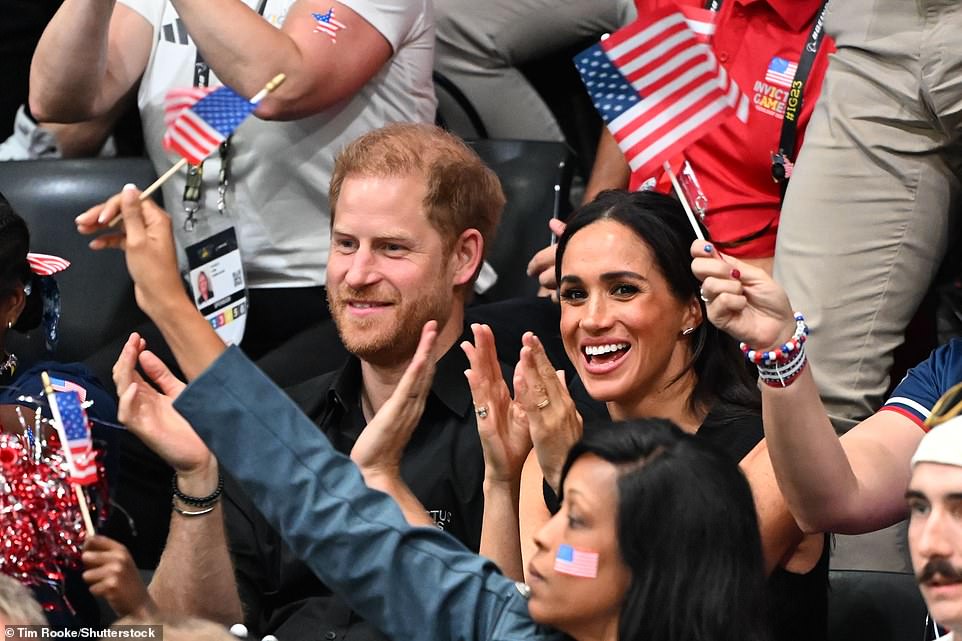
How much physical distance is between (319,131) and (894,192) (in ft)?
4.24

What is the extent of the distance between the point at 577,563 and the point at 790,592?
2.10 ft

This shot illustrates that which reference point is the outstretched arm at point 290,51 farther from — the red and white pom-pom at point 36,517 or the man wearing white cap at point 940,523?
the man wearing white cap at point 940,523

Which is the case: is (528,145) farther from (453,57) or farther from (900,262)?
(900,262)

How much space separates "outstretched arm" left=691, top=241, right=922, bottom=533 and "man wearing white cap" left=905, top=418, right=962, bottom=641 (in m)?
0.25

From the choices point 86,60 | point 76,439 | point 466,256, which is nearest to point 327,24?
point 86,60

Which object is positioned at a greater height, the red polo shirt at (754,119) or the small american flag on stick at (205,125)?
the small american flag on stick at (205,125)

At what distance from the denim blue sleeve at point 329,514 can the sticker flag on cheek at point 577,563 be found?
124mm

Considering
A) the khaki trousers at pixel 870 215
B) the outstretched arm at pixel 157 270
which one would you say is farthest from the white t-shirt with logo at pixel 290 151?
the outstretched arm at pixel 157 270

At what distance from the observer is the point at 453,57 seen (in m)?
4.34

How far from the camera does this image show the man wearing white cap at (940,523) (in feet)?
6.82

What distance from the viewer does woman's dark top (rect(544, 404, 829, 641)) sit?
2.60 m

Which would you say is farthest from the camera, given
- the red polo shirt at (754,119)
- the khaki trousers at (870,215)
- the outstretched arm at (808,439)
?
the red polo shirt at (754,119)

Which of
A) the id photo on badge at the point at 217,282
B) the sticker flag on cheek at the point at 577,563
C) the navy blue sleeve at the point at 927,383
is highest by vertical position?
the sticker flag on cheek at the point at 577,563

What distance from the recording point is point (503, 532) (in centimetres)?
263
